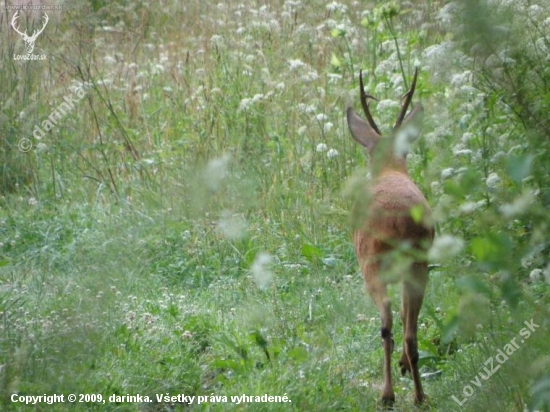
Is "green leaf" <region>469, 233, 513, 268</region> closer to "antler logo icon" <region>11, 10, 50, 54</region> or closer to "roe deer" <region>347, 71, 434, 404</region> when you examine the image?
"roe deer" <region>347, 71, 434, 404</region>

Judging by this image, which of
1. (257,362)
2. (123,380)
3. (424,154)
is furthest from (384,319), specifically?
(424,154)

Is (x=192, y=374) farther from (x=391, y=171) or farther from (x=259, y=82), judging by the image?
(x=259, y=82)

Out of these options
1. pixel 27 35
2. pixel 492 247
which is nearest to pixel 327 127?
pixel 27 35

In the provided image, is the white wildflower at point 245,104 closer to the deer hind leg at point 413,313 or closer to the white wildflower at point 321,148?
the white wildflower at point 321,148

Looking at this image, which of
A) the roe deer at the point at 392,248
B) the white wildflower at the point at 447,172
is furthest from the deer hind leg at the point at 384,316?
the white wildflower at the point at 447,172

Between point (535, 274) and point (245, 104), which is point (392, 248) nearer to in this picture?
point (535, 274)

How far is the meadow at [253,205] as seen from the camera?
4.31 meters

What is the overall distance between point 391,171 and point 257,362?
1.37 meters

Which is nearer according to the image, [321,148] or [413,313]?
[413,313]

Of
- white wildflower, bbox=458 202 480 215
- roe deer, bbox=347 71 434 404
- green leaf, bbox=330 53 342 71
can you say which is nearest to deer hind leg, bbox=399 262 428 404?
roe deer, bbox=347 71 434 404

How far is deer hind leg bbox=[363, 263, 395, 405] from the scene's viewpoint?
534 centimetres

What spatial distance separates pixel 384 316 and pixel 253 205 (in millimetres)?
2851

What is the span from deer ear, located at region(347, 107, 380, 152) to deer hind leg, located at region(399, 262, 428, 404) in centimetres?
136

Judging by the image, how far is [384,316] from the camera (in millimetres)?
5375
